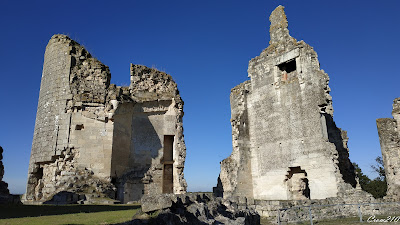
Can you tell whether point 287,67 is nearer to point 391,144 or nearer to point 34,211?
point 391,144

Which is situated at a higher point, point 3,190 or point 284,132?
point 284,132

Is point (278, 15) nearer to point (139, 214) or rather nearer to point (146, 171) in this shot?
point (146, 171)

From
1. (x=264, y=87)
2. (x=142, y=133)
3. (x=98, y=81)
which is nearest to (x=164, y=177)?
(x=142, y=133)

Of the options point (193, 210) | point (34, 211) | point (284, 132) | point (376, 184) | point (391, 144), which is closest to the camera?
point (193, 210)

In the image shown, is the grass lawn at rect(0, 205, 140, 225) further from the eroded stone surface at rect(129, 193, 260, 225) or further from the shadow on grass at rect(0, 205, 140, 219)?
the eroded stone surface at rect(129, 193, 260, 225)

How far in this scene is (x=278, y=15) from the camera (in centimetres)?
1812

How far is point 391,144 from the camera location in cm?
1659

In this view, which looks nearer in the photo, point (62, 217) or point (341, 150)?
point (62, 217)

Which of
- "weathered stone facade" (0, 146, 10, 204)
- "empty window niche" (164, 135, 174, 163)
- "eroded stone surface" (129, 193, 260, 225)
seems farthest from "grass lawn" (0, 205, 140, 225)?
"empty window niche" (164, 135, 174, 163)

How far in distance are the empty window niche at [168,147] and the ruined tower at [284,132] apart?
9.53 ft

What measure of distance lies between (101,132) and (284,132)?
29.4 feet

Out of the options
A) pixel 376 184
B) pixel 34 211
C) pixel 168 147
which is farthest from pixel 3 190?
pixel 376 184

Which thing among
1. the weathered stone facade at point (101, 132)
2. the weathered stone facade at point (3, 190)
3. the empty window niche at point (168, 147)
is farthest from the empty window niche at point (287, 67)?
the weathered stone facade at point (3, 190)

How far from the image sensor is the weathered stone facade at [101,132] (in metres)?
13.5
